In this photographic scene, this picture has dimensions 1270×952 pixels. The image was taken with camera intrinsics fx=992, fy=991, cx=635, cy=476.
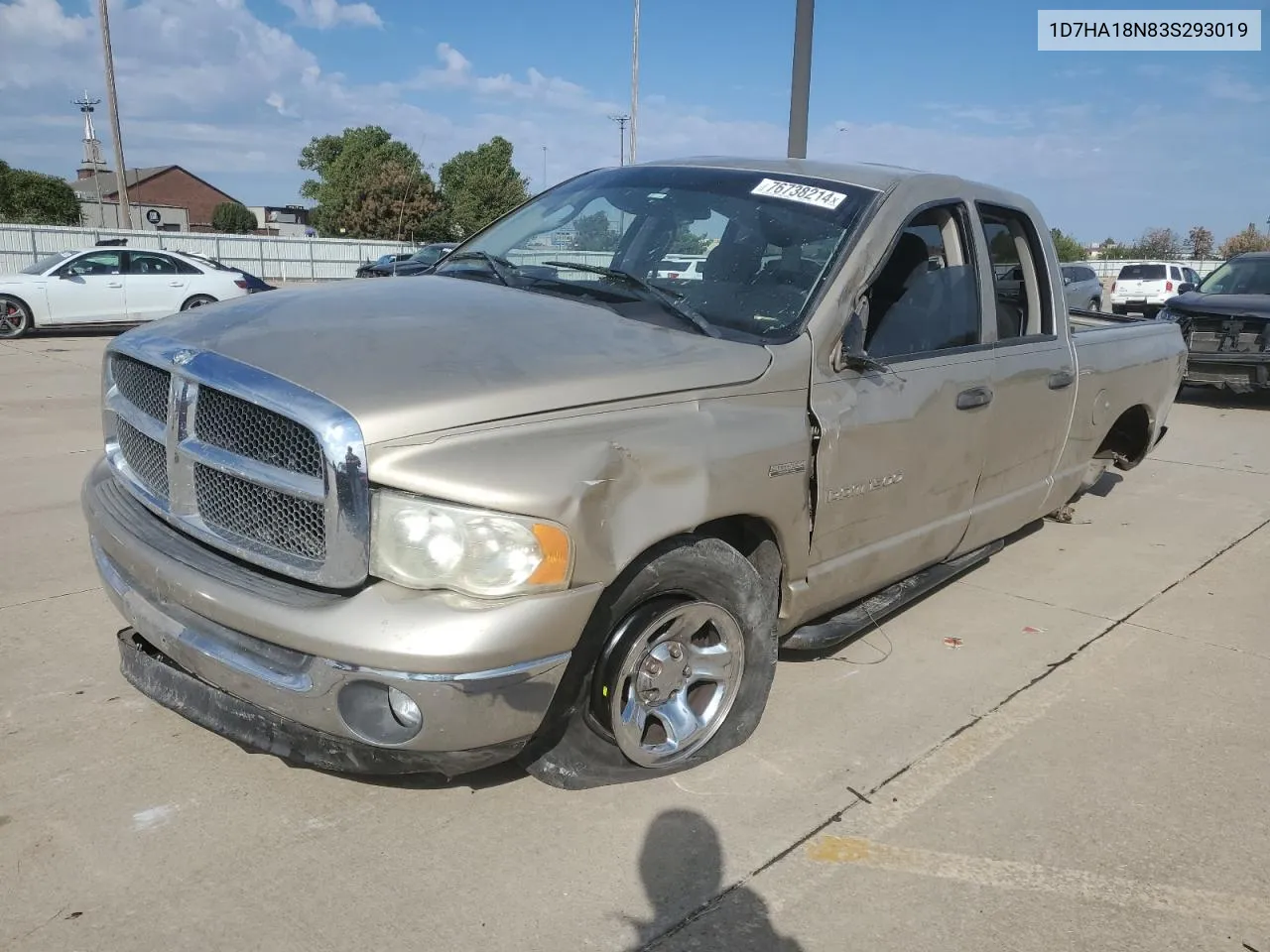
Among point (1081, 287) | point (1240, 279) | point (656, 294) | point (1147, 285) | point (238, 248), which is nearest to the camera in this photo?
point (656, 294)

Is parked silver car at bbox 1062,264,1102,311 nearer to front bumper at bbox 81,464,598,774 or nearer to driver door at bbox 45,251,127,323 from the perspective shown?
driver door at bbox 45,251,127,323

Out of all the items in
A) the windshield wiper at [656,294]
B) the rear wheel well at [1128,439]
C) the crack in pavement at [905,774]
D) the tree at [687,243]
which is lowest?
the crack in pavement at [905,774]

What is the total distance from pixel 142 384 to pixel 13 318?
49.0 ft

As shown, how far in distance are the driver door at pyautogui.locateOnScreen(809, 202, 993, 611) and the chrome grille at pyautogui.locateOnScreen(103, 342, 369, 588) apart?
5.01ft

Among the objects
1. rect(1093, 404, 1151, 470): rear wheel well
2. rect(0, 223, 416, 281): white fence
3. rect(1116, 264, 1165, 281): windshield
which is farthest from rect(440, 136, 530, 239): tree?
rect(1093, 404, 1151, 470): rear wheel well

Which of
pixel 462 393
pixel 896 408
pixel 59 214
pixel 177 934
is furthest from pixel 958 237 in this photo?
pixel 59 214

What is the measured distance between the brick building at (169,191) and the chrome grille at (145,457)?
8787 cm

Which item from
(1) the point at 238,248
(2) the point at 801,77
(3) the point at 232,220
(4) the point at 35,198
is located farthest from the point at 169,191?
(2) the point at 801,77

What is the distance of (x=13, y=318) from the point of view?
15320 mm

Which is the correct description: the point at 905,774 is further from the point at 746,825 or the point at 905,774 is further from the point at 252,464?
the point at 252,464

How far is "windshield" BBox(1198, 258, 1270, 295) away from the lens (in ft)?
38.2

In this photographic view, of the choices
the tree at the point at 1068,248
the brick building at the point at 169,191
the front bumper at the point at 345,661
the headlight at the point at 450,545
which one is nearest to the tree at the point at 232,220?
the brick building at the point at 169,191

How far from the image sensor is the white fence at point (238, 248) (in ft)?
89.1

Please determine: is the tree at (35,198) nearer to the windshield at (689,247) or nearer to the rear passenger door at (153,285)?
the rear passenger door at (153,285)
